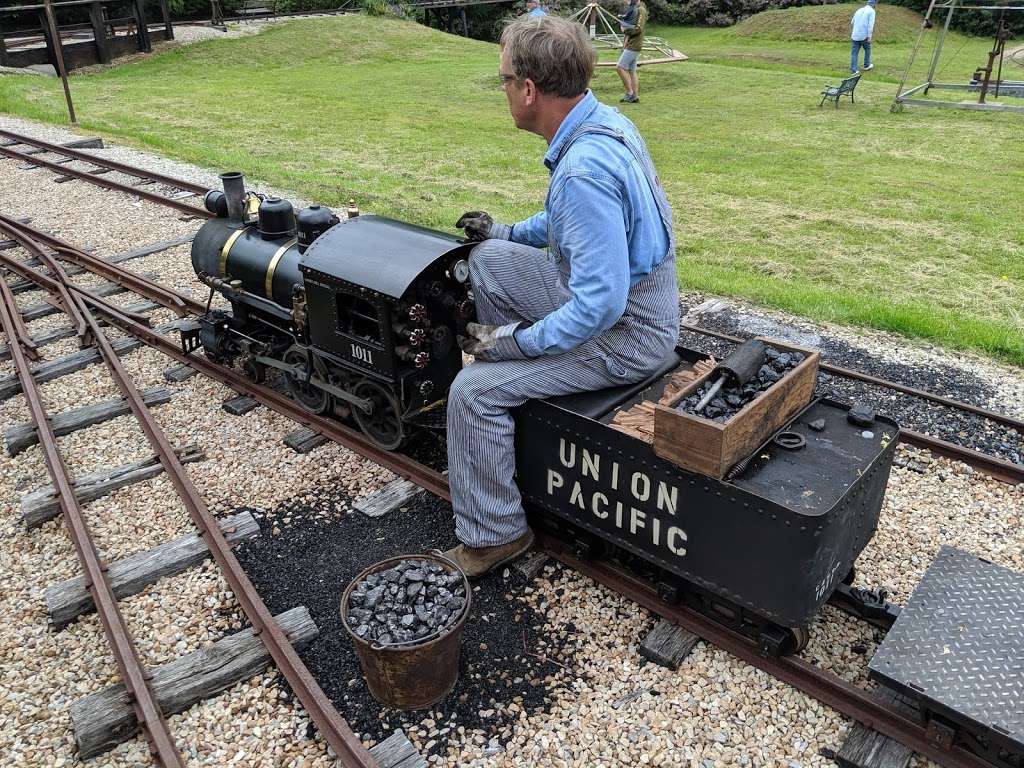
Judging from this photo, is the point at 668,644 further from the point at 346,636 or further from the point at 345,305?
the point at 345,305

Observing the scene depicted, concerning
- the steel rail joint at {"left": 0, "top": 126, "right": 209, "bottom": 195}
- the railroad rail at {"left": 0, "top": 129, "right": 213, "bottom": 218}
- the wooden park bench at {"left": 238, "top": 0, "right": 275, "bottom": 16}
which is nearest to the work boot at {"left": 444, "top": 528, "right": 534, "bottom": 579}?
the railroad rail at {"left": 0, "top": 129, "right": 213, "bottom": 218}

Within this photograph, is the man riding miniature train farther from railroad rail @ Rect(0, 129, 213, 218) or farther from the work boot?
railroad rail @ Rect(0, 129, 213, 218)

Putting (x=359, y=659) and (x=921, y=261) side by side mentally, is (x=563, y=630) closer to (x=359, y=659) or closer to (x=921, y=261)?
(x=359, y=659)

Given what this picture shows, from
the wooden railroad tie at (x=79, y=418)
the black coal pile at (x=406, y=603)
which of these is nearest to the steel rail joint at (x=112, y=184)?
the wooden railroad tie at (x=79, y=418)

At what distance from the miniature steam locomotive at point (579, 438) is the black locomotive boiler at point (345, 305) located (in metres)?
0.01

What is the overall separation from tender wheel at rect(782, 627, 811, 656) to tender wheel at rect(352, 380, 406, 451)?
9.21 ft

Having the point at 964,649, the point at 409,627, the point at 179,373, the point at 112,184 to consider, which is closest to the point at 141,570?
the point at 409,627

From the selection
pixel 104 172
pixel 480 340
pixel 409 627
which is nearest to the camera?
pixel 409 627

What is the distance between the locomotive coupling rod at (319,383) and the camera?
5699 millimetres

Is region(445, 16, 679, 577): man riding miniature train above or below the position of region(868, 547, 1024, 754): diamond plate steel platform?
above

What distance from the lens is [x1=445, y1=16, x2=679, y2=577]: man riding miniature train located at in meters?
4.01

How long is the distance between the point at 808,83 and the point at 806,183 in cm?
1301

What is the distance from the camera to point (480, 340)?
4547 millimetres

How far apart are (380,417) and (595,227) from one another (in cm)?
260
